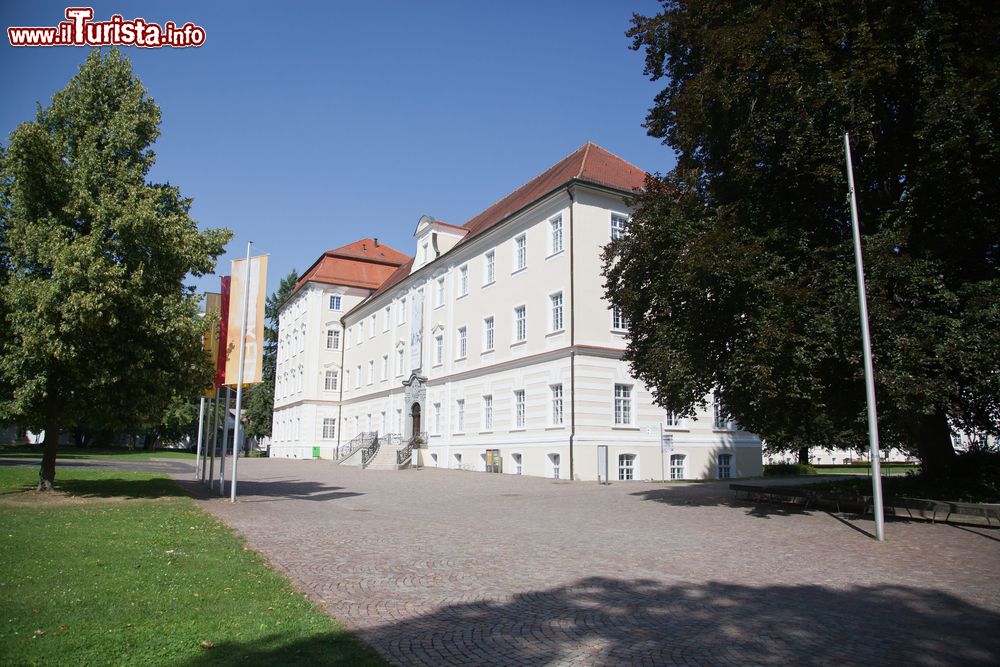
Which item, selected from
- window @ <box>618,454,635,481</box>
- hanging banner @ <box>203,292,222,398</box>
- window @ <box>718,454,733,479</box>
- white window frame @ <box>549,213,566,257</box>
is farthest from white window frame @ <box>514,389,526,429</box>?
hanging banner @ <box>203,292,222,398</box>

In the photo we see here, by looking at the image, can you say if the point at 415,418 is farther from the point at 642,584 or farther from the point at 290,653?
the point at 290,653

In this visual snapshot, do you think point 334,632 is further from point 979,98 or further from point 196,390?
point 196,390

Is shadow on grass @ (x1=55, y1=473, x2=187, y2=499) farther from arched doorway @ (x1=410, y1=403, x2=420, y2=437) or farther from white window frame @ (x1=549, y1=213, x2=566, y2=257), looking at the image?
arched doorway @ (x1=410, y1=403, x2=420, y2=437)

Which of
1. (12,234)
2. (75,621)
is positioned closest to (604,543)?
(75,621)

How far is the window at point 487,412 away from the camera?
32906mm

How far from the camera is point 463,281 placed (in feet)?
123

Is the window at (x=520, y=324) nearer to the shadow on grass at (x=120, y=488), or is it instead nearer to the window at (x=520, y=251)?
the window at (x=520, y=251)

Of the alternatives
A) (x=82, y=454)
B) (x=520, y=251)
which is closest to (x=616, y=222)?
(x=520, y=251)

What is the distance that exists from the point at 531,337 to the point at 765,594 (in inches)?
929

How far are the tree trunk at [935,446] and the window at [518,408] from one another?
17.5m

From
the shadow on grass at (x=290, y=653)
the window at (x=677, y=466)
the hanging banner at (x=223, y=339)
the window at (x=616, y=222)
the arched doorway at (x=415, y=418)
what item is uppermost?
the window at (x=616, y=222)

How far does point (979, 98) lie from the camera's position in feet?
35.4

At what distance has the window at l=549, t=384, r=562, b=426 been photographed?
2808 cm

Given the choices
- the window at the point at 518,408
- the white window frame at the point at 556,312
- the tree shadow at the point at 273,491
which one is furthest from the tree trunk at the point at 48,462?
the window at the point at 518,408
